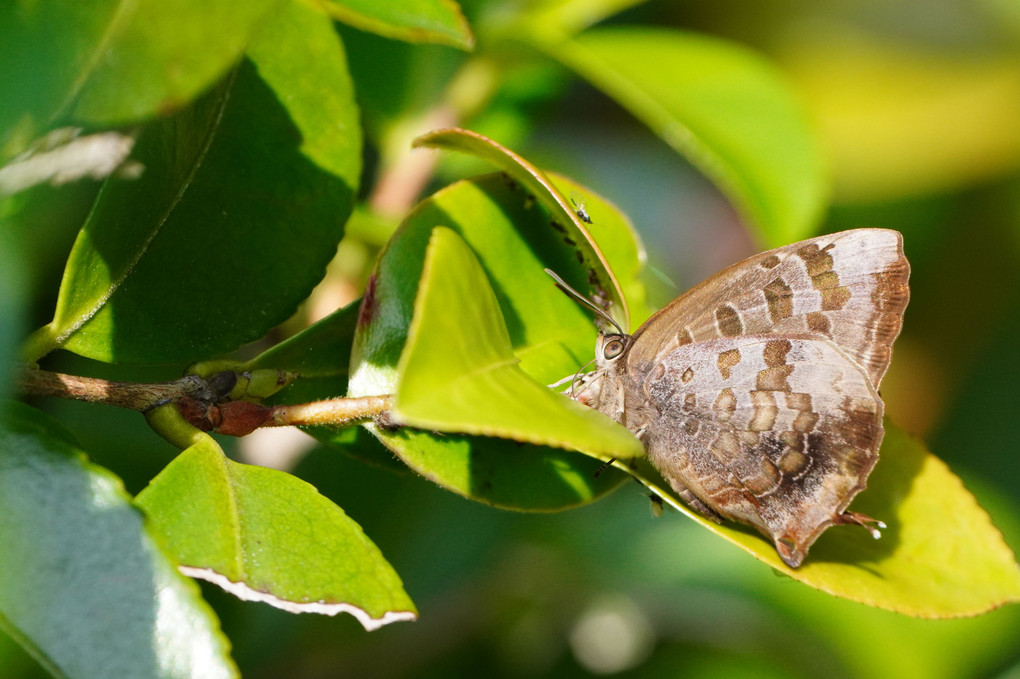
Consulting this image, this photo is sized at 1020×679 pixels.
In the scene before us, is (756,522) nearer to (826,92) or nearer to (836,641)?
(836,641)

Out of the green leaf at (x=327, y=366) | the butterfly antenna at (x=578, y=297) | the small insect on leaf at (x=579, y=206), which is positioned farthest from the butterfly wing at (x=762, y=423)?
the green leaf at (x=327, y=366)

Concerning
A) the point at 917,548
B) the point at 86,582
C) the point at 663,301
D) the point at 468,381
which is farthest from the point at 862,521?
the point at 86,582

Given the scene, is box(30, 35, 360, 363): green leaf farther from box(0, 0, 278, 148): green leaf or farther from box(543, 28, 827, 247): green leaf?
box(543, 28, 827, 247): green leaf

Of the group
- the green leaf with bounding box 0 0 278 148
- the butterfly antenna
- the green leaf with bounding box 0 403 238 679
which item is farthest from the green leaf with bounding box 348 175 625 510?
the green leaf with bounding box 0 0 278 148

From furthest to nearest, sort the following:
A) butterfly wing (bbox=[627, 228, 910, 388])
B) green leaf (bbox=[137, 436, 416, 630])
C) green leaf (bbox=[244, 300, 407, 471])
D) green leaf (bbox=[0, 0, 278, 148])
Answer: butterfly wing (bbox=[627, 228, 910, 388]) → green leaf (bbox=[244, 300, 407, 471]) → green leaf (bbox=[137, 436, 416, 630]) → green leaf (bbox=[0, 0, 278, 148])

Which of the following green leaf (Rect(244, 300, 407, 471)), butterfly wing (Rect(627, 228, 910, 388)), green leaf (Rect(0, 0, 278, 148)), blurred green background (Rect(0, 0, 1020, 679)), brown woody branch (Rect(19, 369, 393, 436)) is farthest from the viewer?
blurred green background (Rect(0, 0, 1020, 679))

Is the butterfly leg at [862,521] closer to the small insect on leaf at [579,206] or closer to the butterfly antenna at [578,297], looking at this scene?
the butterfly antenna at [578,297]

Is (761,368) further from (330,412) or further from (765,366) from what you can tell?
(330,412)
